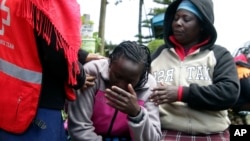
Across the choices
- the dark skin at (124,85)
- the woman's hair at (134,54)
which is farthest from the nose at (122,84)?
the woman's hair at (134,54)

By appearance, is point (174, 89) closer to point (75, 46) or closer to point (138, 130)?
point (138, 130)

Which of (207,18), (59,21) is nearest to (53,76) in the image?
(59,21)

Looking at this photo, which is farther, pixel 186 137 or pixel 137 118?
pixel 186 137

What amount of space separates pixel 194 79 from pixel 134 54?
1.72 feet

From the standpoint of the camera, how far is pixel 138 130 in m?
1.91

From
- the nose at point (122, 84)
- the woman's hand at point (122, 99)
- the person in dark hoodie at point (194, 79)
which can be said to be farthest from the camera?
the person in dark hoodie at point (194, 79)

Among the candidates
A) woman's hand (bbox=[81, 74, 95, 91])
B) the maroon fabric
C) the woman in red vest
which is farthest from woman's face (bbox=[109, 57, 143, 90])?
the maroon fabric

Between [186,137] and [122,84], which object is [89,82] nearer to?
[122,84]

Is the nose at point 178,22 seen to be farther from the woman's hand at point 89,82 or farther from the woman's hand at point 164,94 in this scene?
the woman's hand at point 89,82

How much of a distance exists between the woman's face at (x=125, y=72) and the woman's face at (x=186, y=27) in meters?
0.60

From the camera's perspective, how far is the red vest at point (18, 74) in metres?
1.77

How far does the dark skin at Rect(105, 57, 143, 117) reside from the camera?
188cm

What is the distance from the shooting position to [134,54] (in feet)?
6.68

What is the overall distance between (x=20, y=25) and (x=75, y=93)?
425mm
